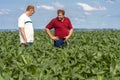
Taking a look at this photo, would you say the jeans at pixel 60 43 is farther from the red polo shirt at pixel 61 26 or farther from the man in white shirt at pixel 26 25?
the man in white shirt at pixel 26 25

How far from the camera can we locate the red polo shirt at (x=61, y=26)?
11.9 meters

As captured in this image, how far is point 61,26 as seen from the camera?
11945mm

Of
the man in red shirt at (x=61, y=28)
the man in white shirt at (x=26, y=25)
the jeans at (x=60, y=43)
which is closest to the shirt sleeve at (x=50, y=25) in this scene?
the man in red shirt at (x=61, y=28)

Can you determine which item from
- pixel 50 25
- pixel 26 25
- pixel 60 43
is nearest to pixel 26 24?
pixel 26 25

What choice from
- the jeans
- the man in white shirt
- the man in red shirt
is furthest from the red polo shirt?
the man in white shirt

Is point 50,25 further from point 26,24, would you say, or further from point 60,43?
point 26,24

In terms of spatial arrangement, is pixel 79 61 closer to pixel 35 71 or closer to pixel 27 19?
pixel 35 71

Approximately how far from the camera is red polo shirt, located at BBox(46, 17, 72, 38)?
39.2 ft

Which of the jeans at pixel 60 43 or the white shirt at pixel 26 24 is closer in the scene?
the white shirt at pixel 26 24

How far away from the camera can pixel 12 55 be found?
902cm

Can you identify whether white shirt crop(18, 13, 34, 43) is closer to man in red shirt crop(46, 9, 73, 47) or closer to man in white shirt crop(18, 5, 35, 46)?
man in white shirt crop(18, 5, 35, 46)

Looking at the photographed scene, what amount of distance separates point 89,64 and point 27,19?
431 centimetres

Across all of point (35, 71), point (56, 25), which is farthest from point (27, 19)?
point (35, 71)

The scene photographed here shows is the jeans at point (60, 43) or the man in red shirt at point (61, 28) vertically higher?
the man in red shirt at point (61, 28)
